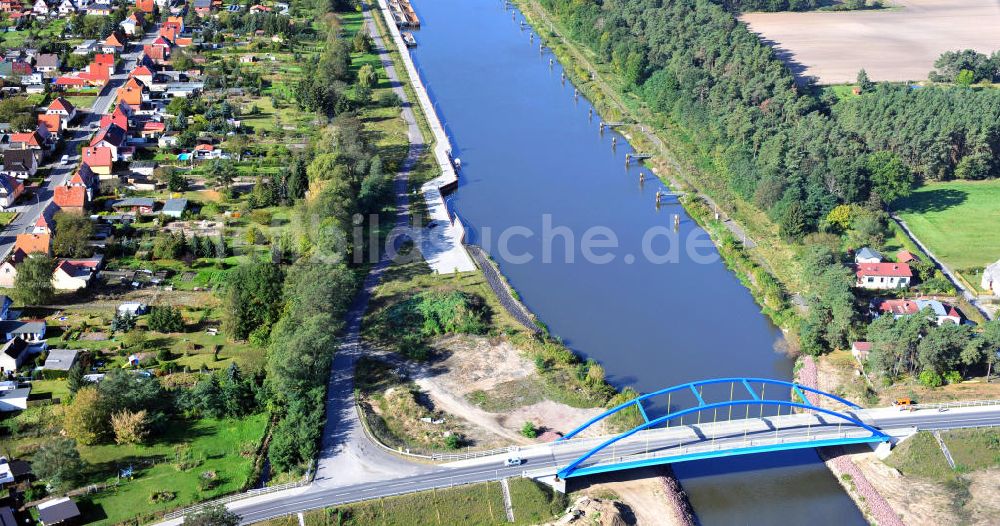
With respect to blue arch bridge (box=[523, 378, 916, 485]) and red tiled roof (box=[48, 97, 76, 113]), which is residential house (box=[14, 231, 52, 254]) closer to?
red tiled roof (box=[48, 97, 76, 113])

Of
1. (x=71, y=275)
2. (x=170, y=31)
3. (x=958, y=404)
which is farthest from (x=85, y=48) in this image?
(x=958, y=404)

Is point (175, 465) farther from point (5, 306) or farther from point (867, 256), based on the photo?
point (867, 256)

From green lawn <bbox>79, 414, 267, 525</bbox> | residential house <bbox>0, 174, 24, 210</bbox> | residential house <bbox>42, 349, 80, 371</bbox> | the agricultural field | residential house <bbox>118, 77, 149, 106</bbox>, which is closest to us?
green lawn <bbox>79, 414, 267, 525</bbox>

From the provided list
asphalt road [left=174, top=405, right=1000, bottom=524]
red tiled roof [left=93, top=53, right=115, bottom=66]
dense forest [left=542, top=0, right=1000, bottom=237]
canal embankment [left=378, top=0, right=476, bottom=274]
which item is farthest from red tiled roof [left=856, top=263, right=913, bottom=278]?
red tiled roof [left=93, top=53, right=115, bottom=66]

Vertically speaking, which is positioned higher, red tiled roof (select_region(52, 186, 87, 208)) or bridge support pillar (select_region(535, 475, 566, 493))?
red tiled roof (select_region(52, 186, 87, 208))

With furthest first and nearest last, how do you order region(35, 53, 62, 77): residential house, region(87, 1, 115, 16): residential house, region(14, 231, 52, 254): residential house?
region(87, 1, 115, 16): residential house → region(35, 53, 62, 77): residential house → region(14, 231, 52, 254): residential house

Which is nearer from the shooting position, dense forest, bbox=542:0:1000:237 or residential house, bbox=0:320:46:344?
residential house, bbox=0:320:46:344

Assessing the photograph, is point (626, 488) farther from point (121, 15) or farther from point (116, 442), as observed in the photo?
point (121, 15)
